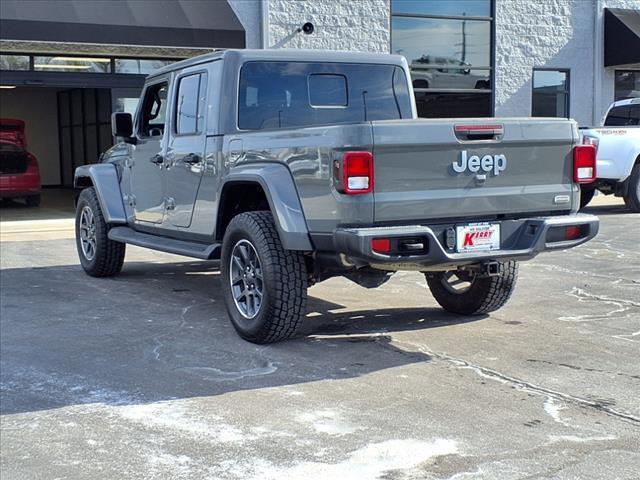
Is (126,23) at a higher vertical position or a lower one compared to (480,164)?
higher

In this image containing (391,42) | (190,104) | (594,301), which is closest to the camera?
(190,104)

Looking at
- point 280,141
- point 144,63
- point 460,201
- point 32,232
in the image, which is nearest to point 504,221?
point 460,201

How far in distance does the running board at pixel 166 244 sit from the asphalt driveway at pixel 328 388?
0.51 meters

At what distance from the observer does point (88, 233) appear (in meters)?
9.01

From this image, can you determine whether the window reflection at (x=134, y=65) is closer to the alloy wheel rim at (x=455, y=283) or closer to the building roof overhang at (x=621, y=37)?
the building roof overhang at (x=621, y=37)

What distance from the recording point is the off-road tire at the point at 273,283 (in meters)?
5.66

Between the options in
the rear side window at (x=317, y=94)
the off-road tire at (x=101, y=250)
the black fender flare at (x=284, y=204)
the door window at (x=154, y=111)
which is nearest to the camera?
the black fender flare at (x=284, y=204)

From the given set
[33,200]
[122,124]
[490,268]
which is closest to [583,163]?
[490,268]

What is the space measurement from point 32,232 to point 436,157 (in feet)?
32.1

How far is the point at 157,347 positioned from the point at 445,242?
2.08 metres

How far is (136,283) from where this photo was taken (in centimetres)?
870

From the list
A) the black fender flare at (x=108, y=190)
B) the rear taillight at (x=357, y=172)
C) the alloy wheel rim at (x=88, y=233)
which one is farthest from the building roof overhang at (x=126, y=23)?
the rear taillight at (x=357, y=172)

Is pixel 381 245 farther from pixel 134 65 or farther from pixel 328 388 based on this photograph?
pixel 134 65

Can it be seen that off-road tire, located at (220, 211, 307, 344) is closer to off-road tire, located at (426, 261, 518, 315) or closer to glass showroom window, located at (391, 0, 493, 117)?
off-road tire, located at (426, 261, 518, 315)
